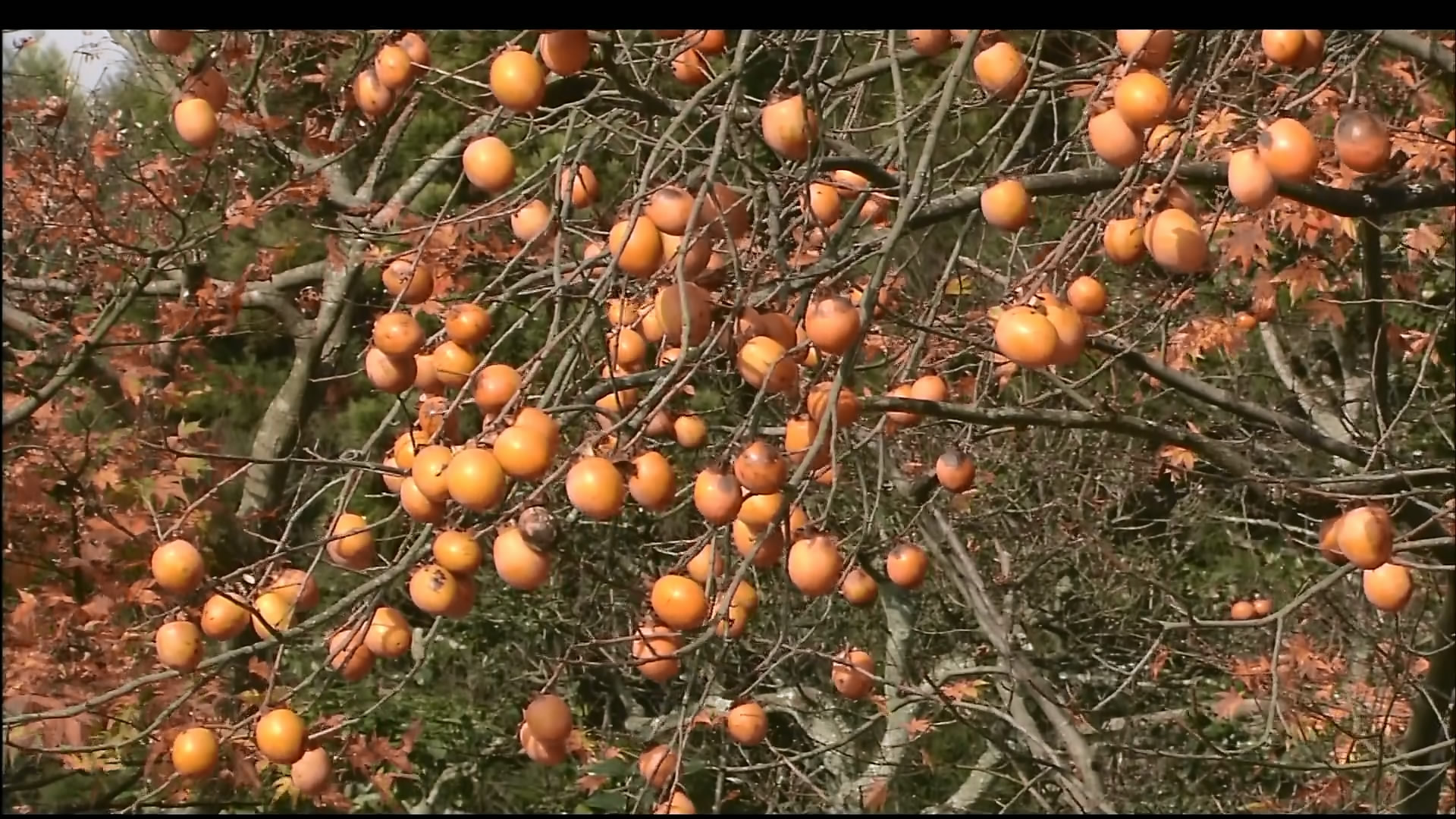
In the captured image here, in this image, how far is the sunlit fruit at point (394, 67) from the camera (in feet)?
5.51

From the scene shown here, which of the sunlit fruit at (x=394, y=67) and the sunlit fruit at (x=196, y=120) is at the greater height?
the sunlit fruit at (x=196, y=120)

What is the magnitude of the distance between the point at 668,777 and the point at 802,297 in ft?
1.94

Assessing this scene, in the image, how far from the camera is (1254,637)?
13.1ft

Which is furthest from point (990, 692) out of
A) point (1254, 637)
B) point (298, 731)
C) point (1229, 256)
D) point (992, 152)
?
point (298, 731)

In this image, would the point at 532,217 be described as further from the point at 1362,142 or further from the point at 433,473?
the point at 1362,142

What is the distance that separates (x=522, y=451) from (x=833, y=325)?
1.08 ft

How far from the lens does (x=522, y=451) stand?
1.24 m

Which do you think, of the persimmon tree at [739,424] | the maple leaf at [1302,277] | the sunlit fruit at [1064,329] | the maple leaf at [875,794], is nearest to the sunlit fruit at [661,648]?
the persimmon tree at [739,424]

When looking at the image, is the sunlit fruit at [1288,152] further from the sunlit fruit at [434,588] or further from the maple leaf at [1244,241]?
the maple leaf at [1244,241]

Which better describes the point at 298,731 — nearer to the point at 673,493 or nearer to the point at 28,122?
the point at 673,493

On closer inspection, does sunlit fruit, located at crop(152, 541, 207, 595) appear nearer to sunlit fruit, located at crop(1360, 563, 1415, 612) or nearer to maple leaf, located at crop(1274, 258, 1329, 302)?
sunlit fruit, located at crop(1360, 563, 1415, 612)

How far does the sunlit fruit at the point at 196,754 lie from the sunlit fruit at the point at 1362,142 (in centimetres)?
158

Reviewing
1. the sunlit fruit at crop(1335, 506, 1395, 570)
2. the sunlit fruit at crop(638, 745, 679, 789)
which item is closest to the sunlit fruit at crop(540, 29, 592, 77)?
the sunlit fruit at crop(638, 745, 679, 789)

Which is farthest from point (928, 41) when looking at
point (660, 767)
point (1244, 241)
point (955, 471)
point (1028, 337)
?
point (1244, 241)
